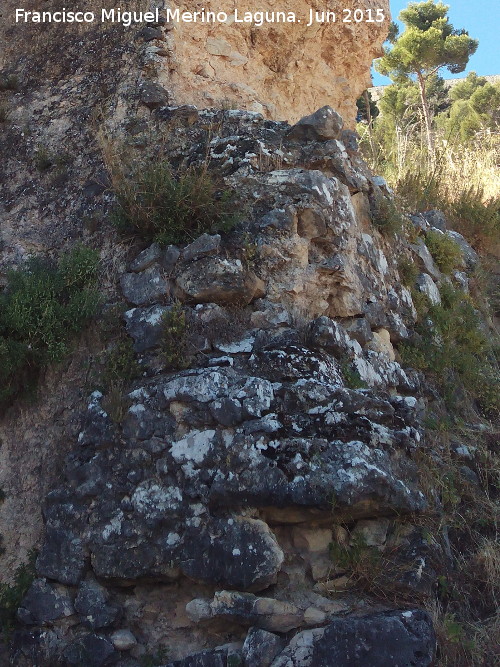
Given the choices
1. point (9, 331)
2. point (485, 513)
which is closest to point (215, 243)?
point (9, 331)


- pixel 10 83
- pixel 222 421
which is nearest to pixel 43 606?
pixel 222 421

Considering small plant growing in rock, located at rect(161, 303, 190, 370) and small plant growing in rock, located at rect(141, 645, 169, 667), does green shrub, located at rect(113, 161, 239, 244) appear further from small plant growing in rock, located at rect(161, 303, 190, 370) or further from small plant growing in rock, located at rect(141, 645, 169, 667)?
small plant growing in rock, located at rect(141, 645, 169, 667)

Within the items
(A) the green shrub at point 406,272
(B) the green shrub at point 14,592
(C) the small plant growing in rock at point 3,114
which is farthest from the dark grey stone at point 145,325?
(C) the small plant growing in rock at point 3,114

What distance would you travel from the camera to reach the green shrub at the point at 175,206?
459 centimetres

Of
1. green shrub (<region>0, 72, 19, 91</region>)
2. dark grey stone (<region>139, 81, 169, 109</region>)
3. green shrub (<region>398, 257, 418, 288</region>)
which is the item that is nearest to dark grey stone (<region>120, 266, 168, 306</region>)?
dark grey stone (<region>139, 81, 169, 109</region>)

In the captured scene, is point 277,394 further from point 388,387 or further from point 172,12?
point 172,12

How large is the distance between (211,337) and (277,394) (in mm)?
610

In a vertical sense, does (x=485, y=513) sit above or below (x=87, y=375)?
below

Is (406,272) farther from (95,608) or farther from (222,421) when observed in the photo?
(95,608)

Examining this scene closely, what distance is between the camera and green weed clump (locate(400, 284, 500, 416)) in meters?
5.37

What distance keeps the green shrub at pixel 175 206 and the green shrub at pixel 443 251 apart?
2696mm

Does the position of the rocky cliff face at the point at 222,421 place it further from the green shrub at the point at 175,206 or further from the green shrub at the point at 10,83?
the green shrub at the point at 10,83

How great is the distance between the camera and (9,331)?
4508 mm

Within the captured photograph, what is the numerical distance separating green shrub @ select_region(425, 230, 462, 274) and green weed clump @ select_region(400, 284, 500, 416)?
38 centimetres
